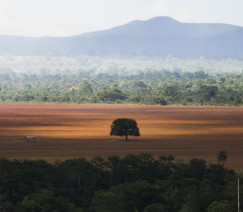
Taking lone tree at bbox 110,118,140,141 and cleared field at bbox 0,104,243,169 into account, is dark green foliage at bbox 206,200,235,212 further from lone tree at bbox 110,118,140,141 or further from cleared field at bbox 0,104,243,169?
lone tree at bbox 110,118,140,141

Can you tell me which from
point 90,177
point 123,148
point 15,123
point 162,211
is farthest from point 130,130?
point 162,211

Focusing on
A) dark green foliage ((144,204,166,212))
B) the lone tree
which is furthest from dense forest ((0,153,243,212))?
the lone tree

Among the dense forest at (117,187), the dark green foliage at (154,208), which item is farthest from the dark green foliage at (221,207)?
the dark green foliage at (154,208)

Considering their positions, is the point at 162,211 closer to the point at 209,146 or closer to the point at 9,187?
the point at 9,187

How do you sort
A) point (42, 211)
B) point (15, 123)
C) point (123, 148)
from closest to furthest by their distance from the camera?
point (42, 211), point (123, 148), point (15, 123)

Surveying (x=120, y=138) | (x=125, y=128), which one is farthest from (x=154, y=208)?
(x=120, y=138)

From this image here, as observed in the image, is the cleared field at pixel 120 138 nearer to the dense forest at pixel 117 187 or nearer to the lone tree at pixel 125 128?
the lone tree at pixel 125 128
